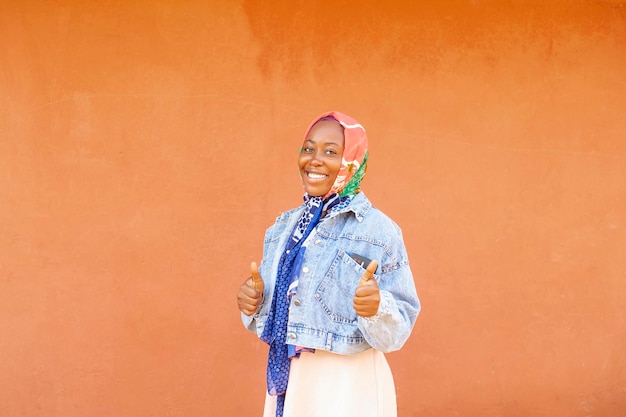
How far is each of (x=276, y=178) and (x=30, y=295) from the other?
1421mm

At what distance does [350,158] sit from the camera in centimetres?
268

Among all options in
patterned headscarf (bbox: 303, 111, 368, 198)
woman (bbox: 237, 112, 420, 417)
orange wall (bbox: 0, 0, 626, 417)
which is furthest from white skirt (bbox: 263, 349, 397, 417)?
orange wall (bbox: 0, 0, 626, 417)

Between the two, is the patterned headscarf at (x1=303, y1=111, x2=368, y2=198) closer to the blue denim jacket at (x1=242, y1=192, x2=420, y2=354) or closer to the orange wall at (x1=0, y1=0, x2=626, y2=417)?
the blue denim jacket at (x1=242, y1=192, x2=420, y2=354)

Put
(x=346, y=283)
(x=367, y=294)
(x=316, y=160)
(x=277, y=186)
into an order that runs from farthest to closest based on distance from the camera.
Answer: (x=277, y=186) → (x=316, y=160) → (x=346, y=283) → (x=367, y=294)

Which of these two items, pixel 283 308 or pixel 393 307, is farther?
pixel 283 308

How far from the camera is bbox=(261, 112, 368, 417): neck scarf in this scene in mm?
2646

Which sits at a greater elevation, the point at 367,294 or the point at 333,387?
the point at 367,294

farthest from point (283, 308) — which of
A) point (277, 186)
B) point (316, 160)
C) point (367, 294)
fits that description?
point (277, 186)

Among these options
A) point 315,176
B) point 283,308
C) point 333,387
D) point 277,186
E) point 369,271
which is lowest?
point 333,387

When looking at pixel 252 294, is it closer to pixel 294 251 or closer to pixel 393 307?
pixel 294 251

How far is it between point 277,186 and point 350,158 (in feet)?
5.25

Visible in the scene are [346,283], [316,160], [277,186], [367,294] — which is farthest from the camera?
[277,186]

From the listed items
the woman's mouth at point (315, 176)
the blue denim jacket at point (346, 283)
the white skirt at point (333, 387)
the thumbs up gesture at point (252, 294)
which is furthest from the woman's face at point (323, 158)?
the white skirt at point (333, 387)

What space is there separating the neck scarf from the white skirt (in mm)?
51
